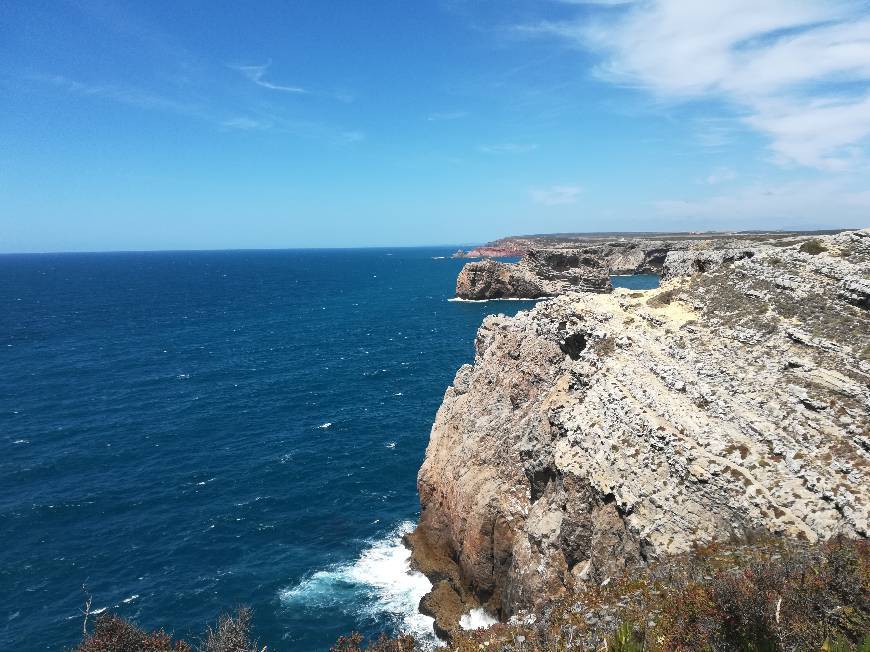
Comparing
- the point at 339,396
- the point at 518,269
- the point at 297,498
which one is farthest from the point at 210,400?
the point at 518,269

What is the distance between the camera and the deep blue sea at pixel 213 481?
3328 centimetres

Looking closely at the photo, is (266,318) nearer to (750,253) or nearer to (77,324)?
(77,324)

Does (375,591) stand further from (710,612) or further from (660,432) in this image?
(710,612)

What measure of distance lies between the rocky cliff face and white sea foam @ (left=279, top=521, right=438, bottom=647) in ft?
4.25

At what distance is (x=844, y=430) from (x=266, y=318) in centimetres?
12523

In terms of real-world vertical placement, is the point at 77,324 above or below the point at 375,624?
above

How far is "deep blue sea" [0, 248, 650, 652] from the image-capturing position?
33281 mm

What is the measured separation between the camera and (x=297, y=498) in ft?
149

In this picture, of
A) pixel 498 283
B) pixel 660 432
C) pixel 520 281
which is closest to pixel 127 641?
pixel 660 432

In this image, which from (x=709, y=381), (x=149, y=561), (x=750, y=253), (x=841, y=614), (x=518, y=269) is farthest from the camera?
(x=518, y=269)

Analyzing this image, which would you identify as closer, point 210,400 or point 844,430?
point 844,430

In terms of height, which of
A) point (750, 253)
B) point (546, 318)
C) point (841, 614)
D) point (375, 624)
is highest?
point (750, 253)

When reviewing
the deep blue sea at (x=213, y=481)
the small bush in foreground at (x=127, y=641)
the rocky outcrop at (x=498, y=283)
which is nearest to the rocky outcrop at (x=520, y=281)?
the rocky outcrop at (x=498, y=283)

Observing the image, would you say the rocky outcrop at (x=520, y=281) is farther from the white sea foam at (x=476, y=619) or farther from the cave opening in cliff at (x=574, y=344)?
the white sea foam at (x=476, y=619)
